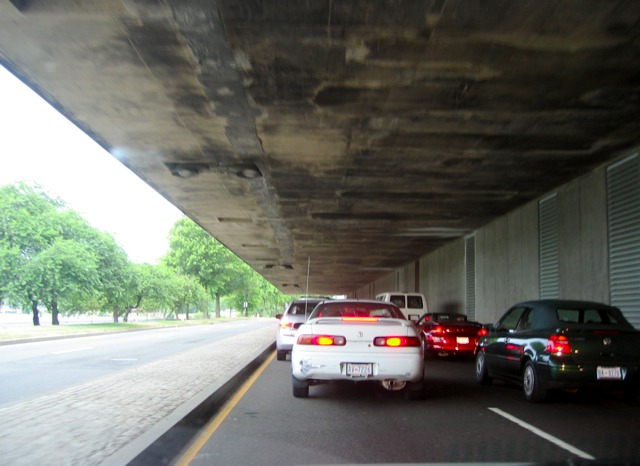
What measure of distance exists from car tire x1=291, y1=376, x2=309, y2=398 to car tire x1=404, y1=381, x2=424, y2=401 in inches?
61.5

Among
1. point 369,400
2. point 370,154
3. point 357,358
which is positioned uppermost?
point 370,154

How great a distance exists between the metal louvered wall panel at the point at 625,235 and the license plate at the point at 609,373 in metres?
4.33

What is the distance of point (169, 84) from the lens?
9.41 meters

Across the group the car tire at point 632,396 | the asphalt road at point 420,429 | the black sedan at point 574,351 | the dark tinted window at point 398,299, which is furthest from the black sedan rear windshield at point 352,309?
the dark tinted window at point 398,299

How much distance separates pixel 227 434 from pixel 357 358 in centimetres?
245

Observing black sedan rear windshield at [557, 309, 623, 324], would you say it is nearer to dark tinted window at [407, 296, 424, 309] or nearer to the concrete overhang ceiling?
the concrete overhang ceiling

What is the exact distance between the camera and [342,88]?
9391 millimetres

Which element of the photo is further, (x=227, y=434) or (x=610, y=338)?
(x=610, y=338)

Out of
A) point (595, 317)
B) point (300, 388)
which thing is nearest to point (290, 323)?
point (300, 388)

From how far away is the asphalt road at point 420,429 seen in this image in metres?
5.81

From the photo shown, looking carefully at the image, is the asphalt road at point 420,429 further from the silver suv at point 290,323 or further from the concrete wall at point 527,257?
the concrete wall at point 527,257

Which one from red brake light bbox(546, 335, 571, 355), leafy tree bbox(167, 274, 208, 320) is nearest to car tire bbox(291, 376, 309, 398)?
red brake light bbox(546, 335, 571, 355)

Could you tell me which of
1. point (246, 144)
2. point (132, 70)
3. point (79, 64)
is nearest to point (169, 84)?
point (132, 70)

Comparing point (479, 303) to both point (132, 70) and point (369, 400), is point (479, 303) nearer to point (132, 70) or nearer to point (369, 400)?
point (369, 400)
